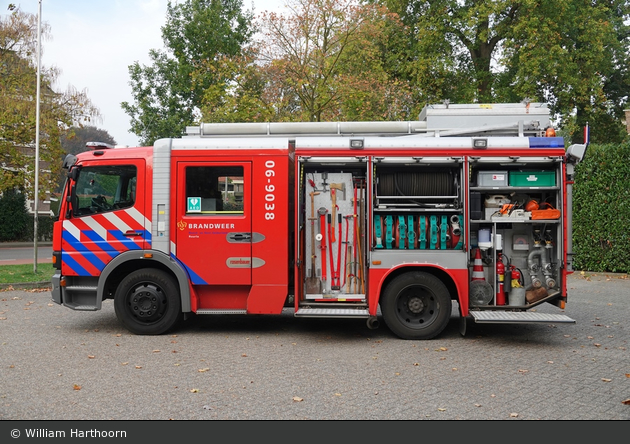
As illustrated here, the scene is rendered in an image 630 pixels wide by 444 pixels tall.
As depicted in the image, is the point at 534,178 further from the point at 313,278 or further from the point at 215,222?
the point at 215,222

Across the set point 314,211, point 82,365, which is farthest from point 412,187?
point 82,365

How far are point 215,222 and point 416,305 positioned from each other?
3.01 metres

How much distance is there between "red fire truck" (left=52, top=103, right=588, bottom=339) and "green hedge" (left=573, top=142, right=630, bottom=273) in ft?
25.4

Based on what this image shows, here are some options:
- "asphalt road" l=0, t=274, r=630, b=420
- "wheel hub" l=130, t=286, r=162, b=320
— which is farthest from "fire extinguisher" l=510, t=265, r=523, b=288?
"wheel hub" l=130, t=286, r=162, b=320

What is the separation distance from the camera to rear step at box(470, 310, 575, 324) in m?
7.28

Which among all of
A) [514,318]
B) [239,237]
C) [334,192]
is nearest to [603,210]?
[514,318]

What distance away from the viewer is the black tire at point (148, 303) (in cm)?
805

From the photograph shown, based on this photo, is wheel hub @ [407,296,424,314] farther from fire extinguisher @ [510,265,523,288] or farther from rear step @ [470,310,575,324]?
fire extinguisher @ [510,265,523,288]

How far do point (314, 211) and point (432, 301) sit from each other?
2037 millimetres

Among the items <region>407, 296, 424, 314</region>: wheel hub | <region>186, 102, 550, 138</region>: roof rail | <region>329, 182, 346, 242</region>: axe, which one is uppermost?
<region>186, 102, 550, 138</region>: roof rail

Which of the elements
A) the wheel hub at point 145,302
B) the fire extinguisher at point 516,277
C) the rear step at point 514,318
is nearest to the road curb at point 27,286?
the wheel hub at point 145,302

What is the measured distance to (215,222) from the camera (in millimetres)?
8000

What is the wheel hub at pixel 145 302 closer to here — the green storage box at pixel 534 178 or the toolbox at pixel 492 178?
the toolbox at pixel 492 178
